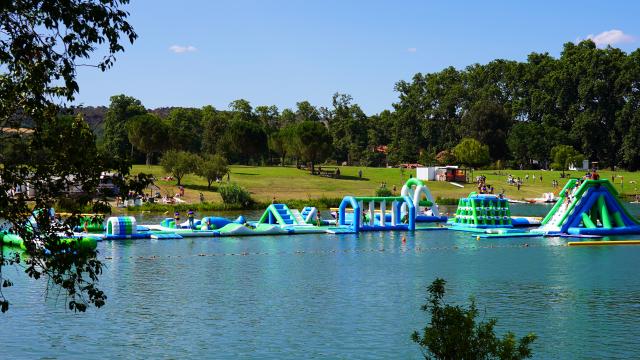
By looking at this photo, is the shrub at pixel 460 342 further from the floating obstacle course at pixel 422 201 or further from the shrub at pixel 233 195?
the shrub at pixel 233 195

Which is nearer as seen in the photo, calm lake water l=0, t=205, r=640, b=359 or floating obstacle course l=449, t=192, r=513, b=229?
calm lake water l=0, t=205, r=640, b=359

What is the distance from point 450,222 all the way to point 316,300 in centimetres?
3884

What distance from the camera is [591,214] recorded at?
65.4m

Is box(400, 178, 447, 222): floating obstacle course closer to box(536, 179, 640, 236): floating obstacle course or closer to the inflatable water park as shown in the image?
the inflatable water park

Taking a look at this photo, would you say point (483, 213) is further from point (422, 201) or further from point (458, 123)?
point (458, 123)

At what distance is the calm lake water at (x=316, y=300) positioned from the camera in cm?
2866

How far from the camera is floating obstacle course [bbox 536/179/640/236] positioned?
63.8 metres

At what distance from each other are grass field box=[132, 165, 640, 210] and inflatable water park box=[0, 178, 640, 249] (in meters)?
29.9

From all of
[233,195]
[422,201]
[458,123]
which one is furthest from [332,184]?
[458,123]

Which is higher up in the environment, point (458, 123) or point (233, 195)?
point (458, 123)

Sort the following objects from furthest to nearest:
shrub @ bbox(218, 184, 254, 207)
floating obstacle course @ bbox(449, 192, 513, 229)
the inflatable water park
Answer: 1. shrub @ bbox(218, 184, 254, 207)
2. floating obstacle course @ bbox(449, 192, 513, 229)
3. the inflatable water park

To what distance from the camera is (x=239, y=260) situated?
50.3m

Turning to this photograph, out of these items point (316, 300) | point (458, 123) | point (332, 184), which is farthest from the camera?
point (458, 123)

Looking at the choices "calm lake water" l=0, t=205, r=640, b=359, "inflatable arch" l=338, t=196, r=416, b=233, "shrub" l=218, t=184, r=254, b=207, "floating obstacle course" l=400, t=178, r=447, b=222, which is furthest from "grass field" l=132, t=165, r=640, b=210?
"calm lake water" l=0, t=205, r=640, b=359
